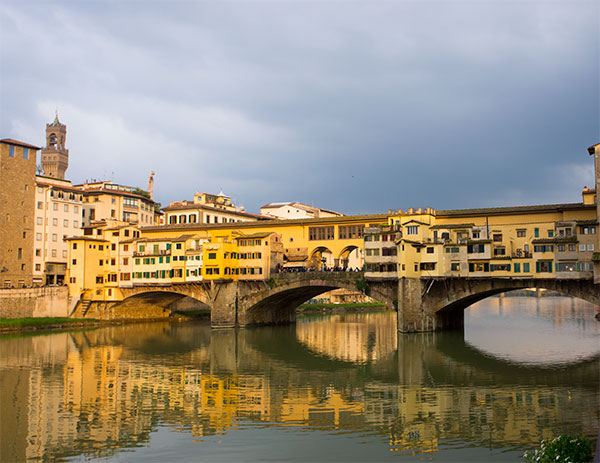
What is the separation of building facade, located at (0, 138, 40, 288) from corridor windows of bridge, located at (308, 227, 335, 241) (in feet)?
98.1

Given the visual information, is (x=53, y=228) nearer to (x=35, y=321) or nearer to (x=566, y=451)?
(x=35, y=321)

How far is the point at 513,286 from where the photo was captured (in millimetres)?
46500

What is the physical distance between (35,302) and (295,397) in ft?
136

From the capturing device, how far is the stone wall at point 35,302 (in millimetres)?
57062

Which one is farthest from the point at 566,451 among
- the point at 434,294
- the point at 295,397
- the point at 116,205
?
the point at 116,205

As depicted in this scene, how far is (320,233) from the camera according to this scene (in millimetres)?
58719

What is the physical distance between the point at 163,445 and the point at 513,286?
113 ft

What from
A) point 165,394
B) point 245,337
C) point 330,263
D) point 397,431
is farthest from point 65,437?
point 330,263

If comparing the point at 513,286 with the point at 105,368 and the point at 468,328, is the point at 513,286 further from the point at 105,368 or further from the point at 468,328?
the point at 105,368

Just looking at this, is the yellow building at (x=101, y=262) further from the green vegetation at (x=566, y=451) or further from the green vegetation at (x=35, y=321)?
the green vegetation at (x=566, y=451)

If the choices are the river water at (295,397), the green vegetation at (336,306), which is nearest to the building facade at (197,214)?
the green vegetation at (336,306)

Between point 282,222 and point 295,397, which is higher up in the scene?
point 282,222

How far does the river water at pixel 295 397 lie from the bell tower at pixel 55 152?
84.6m

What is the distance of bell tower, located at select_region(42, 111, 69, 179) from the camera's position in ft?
415
